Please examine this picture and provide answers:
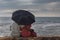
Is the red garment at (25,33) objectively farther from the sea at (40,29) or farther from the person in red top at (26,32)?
the sea at (40,29)

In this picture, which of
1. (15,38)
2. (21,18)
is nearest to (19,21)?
(21,18)

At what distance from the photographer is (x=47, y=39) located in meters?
2.61

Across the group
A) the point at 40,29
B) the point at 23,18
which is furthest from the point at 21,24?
the point at 40,29

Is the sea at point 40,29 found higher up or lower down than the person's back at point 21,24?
lower down

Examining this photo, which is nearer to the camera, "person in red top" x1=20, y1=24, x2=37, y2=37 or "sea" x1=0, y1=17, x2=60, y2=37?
"person in red top" x1=20, y1=24, x2=37, y2=37

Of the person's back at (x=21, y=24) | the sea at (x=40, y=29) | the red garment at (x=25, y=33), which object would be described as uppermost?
the person's back at (x=21, y=24)

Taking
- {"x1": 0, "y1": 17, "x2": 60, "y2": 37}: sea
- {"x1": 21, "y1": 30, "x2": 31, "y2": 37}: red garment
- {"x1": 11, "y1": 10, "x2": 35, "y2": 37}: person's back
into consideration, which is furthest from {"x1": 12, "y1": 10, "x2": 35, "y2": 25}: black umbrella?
{"x1": 0, "y1": 17, "x2": 60, "y2": 37}: sea

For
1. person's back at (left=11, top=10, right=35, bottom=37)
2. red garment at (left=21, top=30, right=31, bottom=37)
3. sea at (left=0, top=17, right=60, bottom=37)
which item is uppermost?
person's back at (left=11, top=10, right=35, bottom=37)

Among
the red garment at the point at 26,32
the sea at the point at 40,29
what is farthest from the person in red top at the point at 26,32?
the sea at the point at 40,29

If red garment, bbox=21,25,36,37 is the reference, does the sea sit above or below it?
below

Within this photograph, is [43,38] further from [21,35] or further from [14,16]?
[14,16]

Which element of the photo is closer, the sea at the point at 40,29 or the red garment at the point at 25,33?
the red garment at the point at 25,33

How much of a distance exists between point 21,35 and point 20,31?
7cm

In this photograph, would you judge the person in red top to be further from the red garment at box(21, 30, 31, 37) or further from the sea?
the sea
